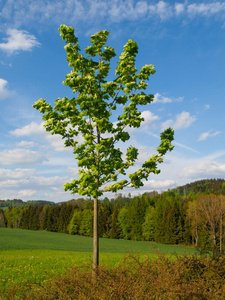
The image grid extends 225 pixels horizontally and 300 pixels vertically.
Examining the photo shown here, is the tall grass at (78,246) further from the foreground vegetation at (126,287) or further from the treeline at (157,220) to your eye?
the foreground vegetation at (126,287)

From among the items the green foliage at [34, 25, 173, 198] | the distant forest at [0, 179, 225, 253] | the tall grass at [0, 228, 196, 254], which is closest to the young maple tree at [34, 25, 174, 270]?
the green foliage at [34, 25, 173, 198]

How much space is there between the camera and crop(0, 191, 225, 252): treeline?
5097 cm

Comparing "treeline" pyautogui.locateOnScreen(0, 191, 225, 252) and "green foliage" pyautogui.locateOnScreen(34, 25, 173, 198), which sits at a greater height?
"green foliage" pyautogui.locateOnScreen(34, 25, 173, 198)

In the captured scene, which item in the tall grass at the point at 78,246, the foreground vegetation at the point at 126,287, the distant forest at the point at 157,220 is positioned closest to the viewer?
the foreground vegetation at the point at 126,287

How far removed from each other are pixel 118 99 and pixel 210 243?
51.9 m

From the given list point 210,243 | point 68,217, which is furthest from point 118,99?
point 68,217

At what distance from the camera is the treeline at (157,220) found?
5097cm

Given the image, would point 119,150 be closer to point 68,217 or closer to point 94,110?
point 94,110

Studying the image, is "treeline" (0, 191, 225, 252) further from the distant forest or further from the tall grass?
the tall grass

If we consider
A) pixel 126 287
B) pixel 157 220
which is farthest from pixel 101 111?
pixel 157 220

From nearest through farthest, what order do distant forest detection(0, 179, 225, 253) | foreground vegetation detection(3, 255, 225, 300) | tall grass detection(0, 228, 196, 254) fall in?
foreground vegetation detection(3, 255, 225, 300), tall grass detection(0, 228, 196, 254), distant forest detection(0, 179, 225, 253)

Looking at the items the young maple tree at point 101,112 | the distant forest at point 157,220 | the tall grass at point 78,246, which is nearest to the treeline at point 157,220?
the distant forest at point 157,220

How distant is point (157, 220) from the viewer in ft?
204

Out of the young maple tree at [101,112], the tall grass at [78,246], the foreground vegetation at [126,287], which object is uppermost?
the young maple tree at [101,112]
